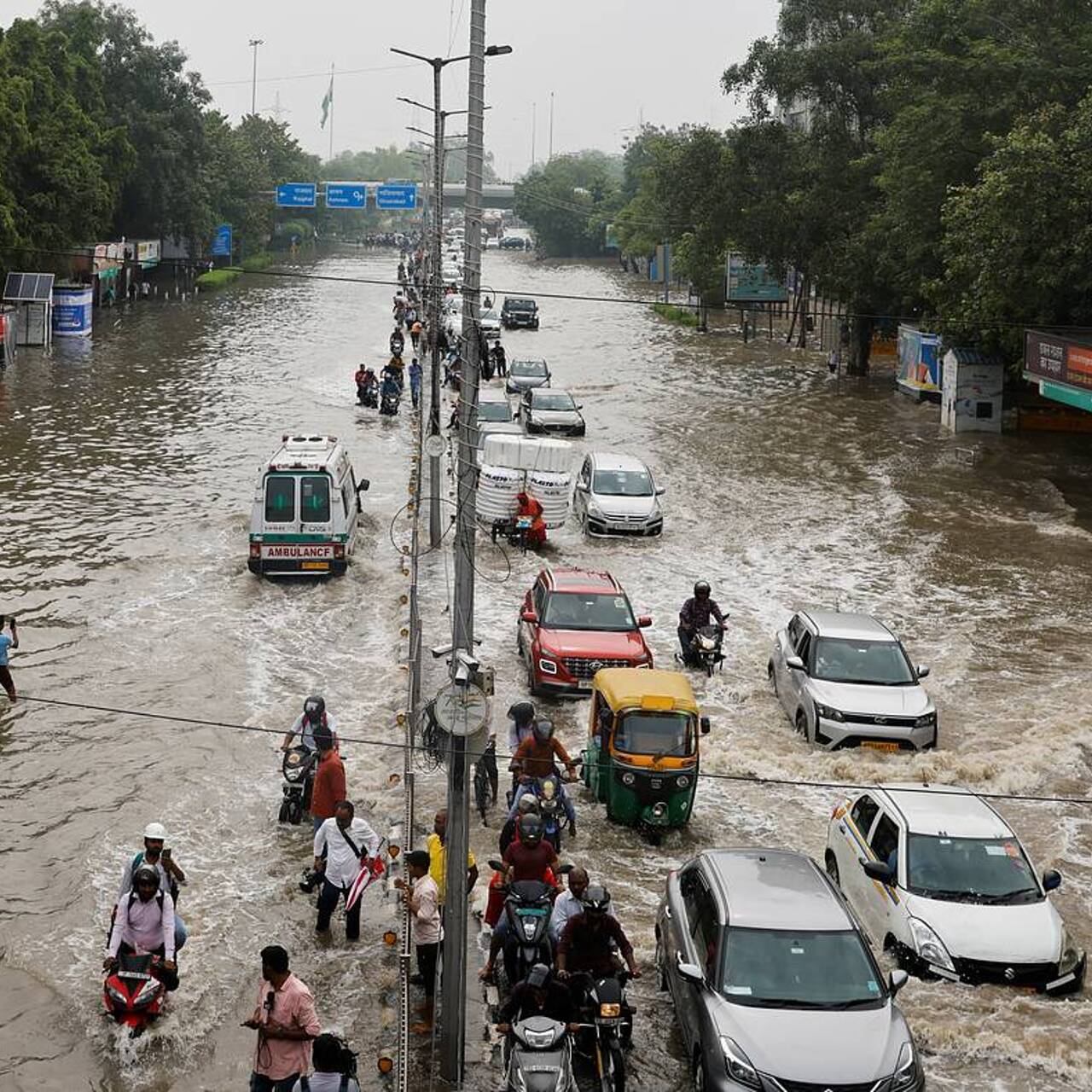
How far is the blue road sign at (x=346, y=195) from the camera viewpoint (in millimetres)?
118688

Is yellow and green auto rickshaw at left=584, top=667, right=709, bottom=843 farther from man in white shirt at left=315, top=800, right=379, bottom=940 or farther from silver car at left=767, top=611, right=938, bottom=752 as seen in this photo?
man in white shirt at left=315, top=800, right=379, bottom=940

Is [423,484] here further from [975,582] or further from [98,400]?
[98,400]

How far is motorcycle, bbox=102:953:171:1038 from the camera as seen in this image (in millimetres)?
11578

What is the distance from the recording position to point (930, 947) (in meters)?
12.6

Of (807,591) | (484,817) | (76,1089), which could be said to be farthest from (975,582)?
(76,1089)

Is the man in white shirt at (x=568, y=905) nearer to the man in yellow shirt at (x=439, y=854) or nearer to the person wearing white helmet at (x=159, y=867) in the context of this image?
the man in yellow shirt at (x=439, y=854)

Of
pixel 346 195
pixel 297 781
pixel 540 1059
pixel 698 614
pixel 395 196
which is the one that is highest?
pixel 395 196

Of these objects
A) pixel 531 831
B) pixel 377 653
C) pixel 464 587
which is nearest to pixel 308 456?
pixel 377 653

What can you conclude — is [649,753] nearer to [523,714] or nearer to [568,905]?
[523,714]

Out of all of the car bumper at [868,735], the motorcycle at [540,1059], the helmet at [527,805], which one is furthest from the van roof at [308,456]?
the motorcycle at [540,1059]

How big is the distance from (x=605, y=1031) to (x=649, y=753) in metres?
5.64

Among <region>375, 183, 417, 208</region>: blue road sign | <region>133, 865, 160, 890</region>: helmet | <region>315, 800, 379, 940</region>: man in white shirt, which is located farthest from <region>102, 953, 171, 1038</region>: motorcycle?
<region>375, 183, 417, 208</region>: blue road sign

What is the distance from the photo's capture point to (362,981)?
42.0 ft

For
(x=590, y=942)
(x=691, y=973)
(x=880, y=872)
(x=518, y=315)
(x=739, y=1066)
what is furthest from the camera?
(x=518, y=315)
